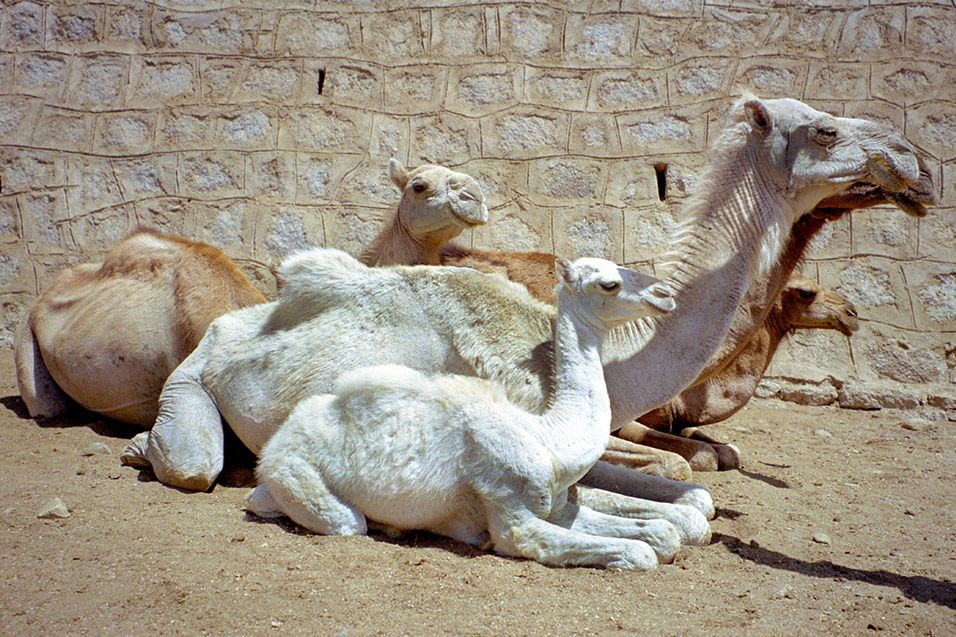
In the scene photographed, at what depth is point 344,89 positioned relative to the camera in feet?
25.6

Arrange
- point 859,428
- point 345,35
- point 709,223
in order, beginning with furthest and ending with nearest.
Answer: point 345,35
point 859,428
point 709,223

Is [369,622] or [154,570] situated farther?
[154,570]

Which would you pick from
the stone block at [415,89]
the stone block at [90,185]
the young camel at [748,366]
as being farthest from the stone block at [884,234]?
the stone block at [90,185]

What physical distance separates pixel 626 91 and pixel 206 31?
13.3 feet

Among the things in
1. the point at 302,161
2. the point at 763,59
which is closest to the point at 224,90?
the point at 302,161

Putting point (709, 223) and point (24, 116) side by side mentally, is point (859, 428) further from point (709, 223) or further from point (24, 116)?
point (24, 116)

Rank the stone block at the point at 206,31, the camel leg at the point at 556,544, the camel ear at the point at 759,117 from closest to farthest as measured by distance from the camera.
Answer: the camel leg at the point at 556,544 < the camel ear at the point at 759,117 < the stone block at the point at 206,31

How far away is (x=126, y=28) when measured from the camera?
26.6ft

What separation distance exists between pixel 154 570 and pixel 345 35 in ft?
19.7

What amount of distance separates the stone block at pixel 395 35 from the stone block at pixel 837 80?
143 inches

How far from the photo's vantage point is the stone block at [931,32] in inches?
302

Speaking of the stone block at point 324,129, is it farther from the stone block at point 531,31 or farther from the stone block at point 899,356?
the stone block at point 899,356

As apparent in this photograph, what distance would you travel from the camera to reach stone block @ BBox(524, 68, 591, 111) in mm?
7738

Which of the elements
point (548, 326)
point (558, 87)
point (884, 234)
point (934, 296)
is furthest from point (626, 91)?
point (548, 326)
